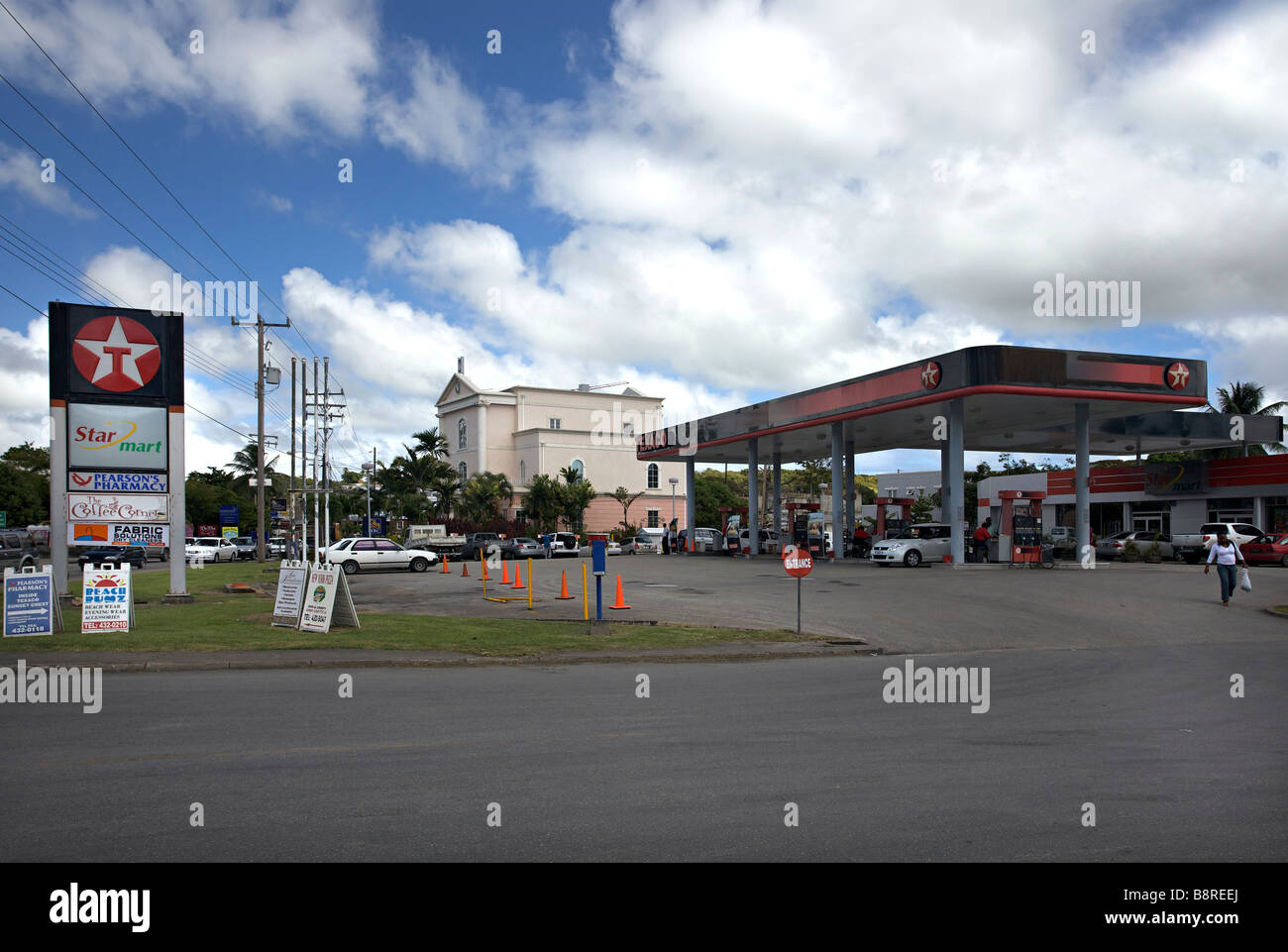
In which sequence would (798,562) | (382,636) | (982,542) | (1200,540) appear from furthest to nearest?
(1200,540)
(982,542)
(798,562)
(382,636)

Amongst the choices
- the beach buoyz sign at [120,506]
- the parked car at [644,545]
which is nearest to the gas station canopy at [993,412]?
the parked car at [644,545]

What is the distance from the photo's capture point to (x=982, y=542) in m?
35.6

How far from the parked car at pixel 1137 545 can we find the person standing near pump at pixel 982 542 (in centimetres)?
969

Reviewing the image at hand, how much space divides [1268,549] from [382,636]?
3776 cm

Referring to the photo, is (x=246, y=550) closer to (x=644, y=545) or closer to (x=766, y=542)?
(x=644, y=545)

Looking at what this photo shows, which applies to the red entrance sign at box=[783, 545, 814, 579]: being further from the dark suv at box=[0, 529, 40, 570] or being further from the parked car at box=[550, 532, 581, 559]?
the parked car at box=[550, 532, 581, 559]

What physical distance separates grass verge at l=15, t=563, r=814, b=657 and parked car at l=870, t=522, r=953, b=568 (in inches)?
757

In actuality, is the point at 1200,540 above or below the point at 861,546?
above

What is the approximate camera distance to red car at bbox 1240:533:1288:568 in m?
37.7

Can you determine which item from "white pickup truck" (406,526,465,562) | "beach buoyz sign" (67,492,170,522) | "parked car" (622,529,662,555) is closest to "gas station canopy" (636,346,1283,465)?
"parked car" (622,529,662,555)

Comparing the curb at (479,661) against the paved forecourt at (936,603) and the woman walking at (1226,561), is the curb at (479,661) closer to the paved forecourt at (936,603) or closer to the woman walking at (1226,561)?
the paved forecourt at (936,603)

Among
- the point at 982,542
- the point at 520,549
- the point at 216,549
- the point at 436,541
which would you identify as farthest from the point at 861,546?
the point at 216,549
